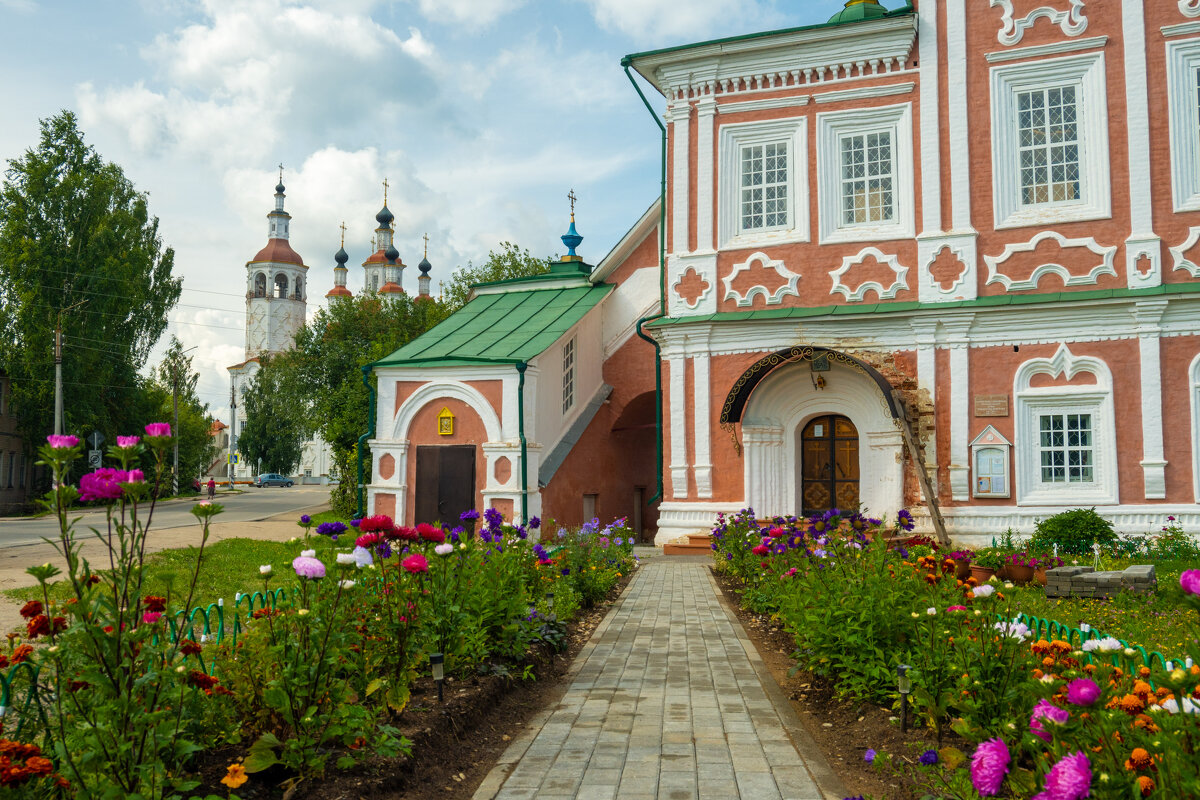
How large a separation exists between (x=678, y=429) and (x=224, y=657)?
479 inches

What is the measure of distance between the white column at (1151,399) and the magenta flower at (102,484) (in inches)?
550

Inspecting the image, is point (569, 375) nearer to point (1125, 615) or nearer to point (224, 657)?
point (1125, 615)

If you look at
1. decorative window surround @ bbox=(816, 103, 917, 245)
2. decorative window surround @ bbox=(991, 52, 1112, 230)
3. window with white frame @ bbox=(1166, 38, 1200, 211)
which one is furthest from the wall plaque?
window with white frame @ bbox=(1166, 38, 1200, 211)

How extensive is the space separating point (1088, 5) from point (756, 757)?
556 inches

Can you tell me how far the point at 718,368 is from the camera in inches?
615

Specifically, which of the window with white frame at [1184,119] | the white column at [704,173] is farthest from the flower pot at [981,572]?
the white column at [704,173]

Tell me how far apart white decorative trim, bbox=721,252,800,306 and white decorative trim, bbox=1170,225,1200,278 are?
5405mm

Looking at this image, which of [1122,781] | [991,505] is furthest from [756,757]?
[991,505]

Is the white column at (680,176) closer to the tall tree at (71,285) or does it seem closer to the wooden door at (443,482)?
the wooden door at (443,482)

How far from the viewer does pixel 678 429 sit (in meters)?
15.7

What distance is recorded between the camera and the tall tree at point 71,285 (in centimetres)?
3094

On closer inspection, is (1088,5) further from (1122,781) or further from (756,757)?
(1122,781)

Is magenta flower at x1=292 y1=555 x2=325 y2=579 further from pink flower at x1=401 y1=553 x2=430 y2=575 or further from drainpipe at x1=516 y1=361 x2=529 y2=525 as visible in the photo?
drainpipe at x1=516 y1=361 x2=529 y2=525

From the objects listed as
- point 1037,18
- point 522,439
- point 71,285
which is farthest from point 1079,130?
point 71,285
